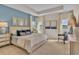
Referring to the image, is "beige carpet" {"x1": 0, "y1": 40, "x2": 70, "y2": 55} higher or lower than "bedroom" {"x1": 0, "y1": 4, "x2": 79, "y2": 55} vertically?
lower

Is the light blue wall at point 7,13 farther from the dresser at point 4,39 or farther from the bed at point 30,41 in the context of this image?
the bed at point 30,41

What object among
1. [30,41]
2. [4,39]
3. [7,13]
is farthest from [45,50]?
[7,13]

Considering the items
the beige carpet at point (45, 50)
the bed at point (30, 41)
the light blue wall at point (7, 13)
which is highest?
the light blue wall at point (7, 13)

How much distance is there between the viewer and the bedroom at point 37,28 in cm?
202

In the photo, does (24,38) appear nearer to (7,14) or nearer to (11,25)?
(11,25)

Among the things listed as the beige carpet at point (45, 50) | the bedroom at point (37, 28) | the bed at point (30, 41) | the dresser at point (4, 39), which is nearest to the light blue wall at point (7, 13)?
the bedroom at point (37, 28)

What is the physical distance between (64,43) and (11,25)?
1.12m

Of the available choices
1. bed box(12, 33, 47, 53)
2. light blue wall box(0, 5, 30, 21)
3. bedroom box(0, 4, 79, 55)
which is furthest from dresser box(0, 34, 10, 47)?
light blue wall box(0, 5, 30, 21)

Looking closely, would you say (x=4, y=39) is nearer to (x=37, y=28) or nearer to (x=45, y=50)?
(x=37, y=28)

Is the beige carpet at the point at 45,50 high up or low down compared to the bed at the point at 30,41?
down

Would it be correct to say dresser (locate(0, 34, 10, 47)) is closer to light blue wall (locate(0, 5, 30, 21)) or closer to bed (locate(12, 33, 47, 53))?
bed (locate(12, 33, 47, 53))

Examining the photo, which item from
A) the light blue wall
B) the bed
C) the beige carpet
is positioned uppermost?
the light blue wall

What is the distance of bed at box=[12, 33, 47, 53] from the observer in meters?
2.06
